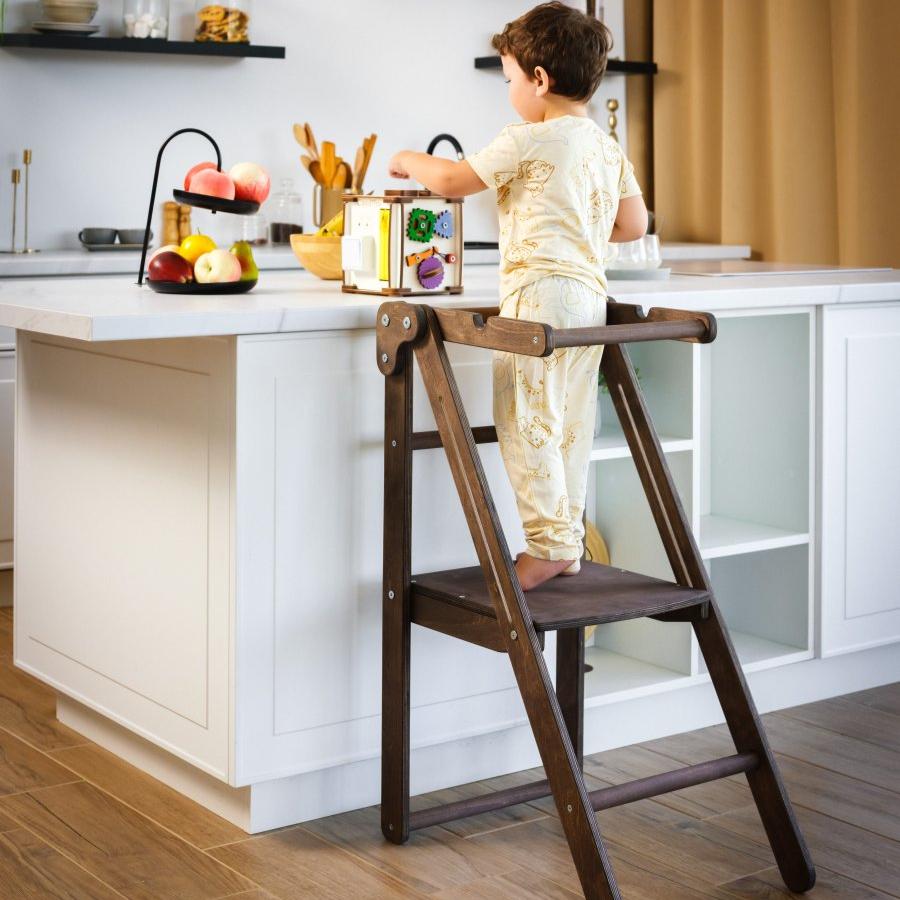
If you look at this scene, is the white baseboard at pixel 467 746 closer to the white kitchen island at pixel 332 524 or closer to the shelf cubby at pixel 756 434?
the white kitchen island at pixel 332 524

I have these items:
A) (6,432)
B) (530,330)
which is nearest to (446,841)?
(530,330)

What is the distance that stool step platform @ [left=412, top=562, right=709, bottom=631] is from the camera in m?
1.97

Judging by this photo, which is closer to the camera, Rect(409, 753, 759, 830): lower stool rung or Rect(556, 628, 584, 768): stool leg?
Rect(409, 753, 759, 830): lower stool rung

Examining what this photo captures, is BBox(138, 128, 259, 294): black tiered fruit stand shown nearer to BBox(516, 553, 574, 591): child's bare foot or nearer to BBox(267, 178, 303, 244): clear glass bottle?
BBox(516, 553, 574, 591): child's bare foot

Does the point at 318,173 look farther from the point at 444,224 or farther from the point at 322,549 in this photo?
the point at 322,549

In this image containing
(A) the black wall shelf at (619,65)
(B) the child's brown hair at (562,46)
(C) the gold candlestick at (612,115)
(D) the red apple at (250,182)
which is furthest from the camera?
(C) the gold candlestick at (612,115)

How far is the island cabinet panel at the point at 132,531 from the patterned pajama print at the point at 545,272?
43 centimetres

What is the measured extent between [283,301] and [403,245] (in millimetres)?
228

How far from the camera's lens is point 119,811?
2.28 metres

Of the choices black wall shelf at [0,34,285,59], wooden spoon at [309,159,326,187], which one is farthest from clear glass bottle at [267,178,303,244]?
wooden spoon at [309,159,326,187]

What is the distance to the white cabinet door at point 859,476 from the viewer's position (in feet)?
9.07

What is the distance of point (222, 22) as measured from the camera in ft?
14.1

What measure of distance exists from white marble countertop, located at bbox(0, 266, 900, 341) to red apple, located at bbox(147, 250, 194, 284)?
0.03 meters

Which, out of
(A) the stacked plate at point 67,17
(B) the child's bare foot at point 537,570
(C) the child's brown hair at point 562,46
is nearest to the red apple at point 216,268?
(C) the child's brown hair at point 562,46
